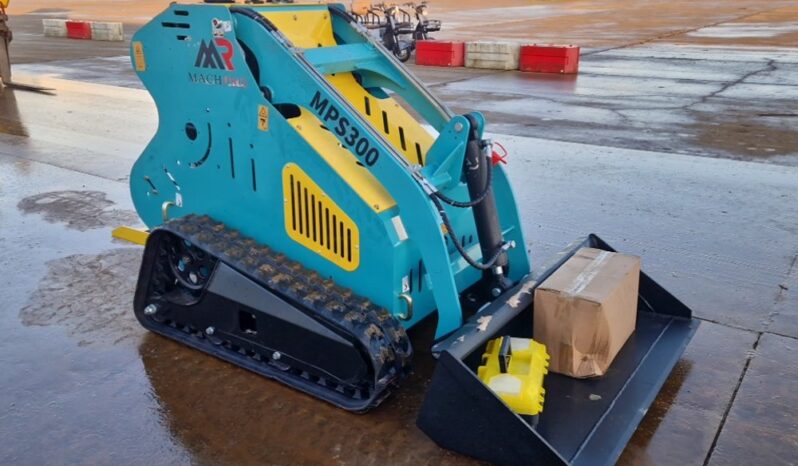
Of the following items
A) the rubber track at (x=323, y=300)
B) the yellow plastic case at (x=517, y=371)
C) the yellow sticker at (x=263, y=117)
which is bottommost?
the yellow plastic case at (x=517, y=371)

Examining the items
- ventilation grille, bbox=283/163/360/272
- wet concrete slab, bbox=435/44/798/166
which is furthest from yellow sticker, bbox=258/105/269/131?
wet concrete slab, bbox=435/44/798/166

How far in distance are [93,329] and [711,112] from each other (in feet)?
31.1

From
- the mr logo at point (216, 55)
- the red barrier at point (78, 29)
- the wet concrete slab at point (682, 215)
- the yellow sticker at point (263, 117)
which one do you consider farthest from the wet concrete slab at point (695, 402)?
the red barrier at point (78, 29)

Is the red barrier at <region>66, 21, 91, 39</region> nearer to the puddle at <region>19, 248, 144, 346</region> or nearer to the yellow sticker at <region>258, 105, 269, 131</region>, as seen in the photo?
the puddle at <region>19, 248, 144, 346</region>

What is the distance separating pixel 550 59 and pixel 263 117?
508 inches

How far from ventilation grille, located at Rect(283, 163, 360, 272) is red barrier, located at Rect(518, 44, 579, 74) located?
12.7 meters

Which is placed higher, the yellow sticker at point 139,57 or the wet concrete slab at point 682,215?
the yellow sticker at point 139,57

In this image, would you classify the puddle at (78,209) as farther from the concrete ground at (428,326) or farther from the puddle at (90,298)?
the puddle at (90,298)

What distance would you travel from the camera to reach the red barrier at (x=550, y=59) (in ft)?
50.4

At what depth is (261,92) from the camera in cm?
367

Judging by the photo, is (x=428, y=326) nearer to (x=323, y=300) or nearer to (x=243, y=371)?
(x=323, y=300)

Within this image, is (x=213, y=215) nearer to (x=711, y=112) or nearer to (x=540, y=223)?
(x=540, y=223)

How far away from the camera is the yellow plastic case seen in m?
3.06

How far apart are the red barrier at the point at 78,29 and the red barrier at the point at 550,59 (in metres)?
15.6
